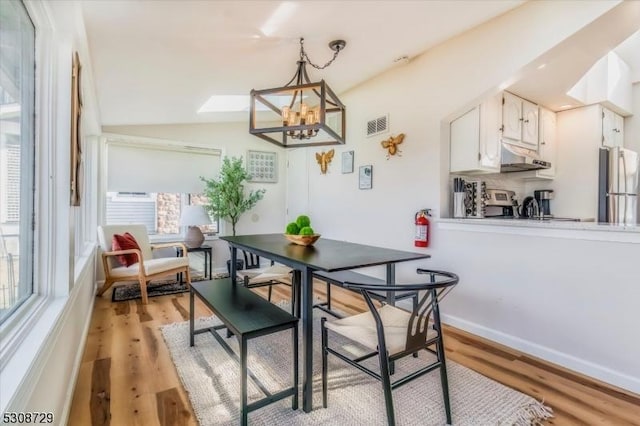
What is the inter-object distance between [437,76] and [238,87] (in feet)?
6.73

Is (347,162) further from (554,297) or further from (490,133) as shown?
(554,297)

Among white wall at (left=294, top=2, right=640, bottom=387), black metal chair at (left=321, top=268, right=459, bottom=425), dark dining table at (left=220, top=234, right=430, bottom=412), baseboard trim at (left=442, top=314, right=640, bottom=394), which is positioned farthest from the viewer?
white wall at (left=294, top=2, right=640, bottom=387)

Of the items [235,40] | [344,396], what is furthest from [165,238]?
[344,396]

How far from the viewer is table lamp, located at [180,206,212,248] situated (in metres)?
4.28

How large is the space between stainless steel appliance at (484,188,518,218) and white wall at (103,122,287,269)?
123 inches

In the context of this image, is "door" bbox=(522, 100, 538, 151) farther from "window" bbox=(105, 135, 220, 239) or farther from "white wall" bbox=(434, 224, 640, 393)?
"window" bbox=(105, 135, 220, 239)

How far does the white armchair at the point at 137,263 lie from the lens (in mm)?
3525

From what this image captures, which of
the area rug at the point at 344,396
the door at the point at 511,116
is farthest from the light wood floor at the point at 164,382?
the door at the point at 511,116

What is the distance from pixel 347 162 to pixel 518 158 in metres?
1.91

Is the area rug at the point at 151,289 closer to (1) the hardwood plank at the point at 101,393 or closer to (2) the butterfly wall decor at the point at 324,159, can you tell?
(1) the hardwood plank at the point at 101,393

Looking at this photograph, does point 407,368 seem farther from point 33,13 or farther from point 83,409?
point 33,13

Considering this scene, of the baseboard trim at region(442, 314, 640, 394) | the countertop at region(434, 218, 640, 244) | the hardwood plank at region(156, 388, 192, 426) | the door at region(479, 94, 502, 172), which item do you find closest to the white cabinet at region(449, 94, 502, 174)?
the door at region(479, 94, 502, 172)

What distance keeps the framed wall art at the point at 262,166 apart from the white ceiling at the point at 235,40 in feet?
5.61

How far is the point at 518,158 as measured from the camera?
128 inches
